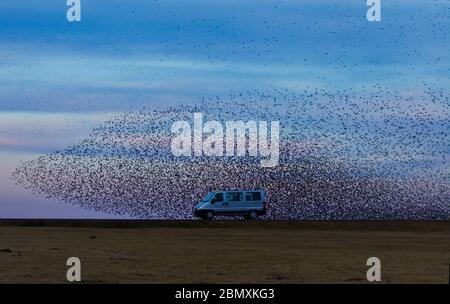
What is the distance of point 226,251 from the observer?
35.3 metres

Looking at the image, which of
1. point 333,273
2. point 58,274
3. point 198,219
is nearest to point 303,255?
point 333,273

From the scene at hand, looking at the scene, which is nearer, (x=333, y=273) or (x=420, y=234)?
(x=333, y=273)

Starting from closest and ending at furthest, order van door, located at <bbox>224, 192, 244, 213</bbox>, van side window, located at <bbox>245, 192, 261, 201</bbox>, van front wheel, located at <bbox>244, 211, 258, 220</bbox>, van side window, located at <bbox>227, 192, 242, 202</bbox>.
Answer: van side window, located at <bbox>227, 192, 242, 202</bbox> → van door, located at <bbox>224, 192, 244, 213</bbox> → van side window, located at <bbox>245, 192, 261, 201</bbox> → van front wheel, located at <bbox>244, 211, 258, 220</bbox>

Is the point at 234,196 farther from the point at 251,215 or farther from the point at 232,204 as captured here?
the point at 251,215

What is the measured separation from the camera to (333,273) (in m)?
28.2

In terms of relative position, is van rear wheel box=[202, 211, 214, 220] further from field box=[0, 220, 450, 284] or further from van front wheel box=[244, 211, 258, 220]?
field box=[0, 220, 450, 284]

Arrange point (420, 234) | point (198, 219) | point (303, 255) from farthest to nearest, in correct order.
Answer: point (198, 219) < point (420, 234) < point (303, 255)

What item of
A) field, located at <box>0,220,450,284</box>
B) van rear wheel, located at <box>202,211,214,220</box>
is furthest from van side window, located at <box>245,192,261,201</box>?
field, located at <box>0,220,450,284</box>

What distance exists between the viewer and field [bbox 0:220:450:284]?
27.4 m

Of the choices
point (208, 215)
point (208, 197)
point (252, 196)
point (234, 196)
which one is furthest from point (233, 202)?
point (208, 215)

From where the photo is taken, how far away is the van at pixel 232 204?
58.0m

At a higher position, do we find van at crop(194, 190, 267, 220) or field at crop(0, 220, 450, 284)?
van at crop(194, 190, 267, 220)
